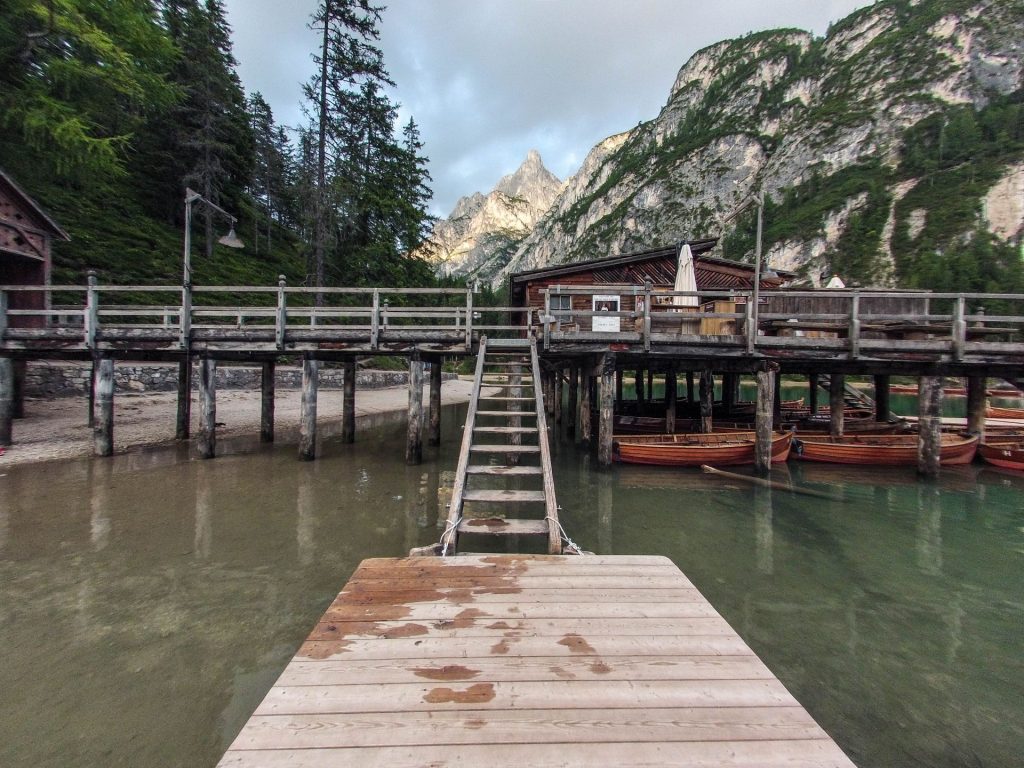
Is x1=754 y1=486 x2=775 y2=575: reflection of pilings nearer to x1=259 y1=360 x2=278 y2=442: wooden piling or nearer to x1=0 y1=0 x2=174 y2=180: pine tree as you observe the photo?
x1=259 y1=360 x2=278 y2=442: wooden piling

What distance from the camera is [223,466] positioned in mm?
11836

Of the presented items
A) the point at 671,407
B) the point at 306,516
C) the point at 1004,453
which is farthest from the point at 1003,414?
the point at 306,516

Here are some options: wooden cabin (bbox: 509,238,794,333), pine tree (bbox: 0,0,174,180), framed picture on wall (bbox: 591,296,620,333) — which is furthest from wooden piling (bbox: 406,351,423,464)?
pine tree (bbox: 0,0,174,180)

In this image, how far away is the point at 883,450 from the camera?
13477mm

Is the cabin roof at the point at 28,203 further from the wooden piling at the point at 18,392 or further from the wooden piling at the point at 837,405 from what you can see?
the wooden piling at the point at 837,405

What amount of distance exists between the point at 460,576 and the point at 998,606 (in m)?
7.31

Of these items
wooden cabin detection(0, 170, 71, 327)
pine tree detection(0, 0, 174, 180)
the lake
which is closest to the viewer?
the lake

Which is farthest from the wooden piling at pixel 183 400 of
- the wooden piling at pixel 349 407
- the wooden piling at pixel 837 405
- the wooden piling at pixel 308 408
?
the wooden piling at pixel 837 405

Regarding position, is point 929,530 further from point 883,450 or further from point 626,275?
point 626,275

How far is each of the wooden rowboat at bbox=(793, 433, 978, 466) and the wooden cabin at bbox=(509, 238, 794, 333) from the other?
335 inches

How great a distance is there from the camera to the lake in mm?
3637

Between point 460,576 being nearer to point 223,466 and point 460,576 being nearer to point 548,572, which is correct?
point 548,572

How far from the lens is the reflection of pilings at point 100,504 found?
7.07 meters

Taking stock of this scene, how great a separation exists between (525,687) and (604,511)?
7.19 meters
